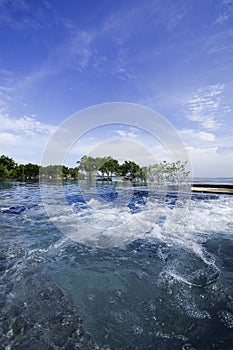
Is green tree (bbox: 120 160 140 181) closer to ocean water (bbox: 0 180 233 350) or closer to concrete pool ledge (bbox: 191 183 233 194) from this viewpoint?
concrete pool ledge (bbox: 191 183 233 194)

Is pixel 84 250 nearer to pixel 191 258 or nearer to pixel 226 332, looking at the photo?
pixel 191 258

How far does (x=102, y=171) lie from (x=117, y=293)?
1589 inches

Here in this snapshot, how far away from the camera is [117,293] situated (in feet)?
7.18

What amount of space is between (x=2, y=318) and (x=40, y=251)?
1643mm

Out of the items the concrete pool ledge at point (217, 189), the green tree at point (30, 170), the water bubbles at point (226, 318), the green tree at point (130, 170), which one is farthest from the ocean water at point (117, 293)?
the green tree at point (30, 170)

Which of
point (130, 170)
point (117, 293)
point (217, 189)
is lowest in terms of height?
point (117, 293)

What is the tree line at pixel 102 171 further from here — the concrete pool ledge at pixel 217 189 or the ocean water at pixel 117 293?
the ocean water at pixel 117 293

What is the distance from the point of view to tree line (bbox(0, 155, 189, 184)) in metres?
27.1

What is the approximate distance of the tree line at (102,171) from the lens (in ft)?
89.0

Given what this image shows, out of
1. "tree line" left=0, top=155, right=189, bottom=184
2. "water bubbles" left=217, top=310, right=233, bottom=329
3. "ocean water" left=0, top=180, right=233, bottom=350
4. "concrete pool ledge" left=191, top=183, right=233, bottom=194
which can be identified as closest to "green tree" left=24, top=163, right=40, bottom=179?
"tree line" left=0, top=155, right=189, bottom=184

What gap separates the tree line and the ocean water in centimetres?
1760

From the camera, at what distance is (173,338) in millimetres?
1555

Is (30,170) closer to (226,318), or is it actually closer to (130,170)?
(130,170)

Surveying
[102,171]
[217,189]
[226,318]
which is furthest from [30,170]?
[226,318]
